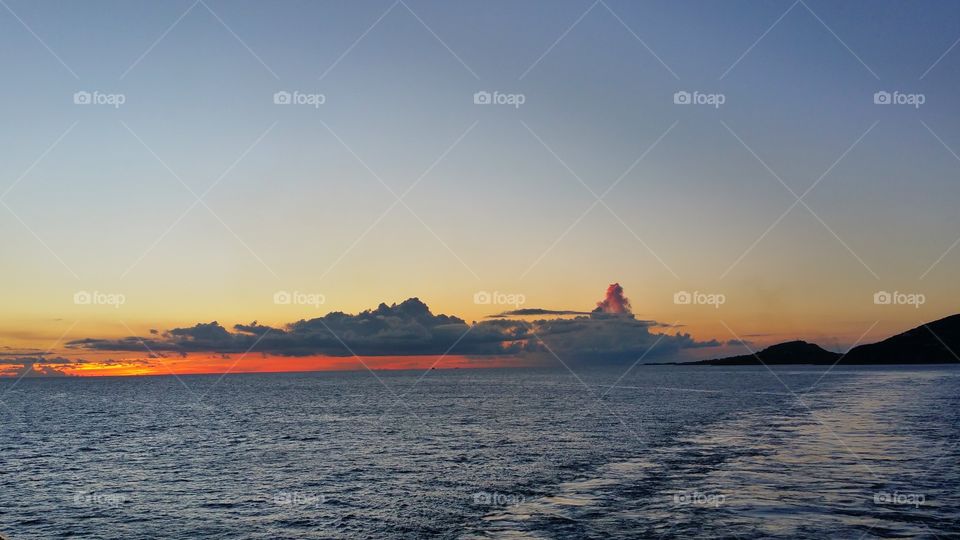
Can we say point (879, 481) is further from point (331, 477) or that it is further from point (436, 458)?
point (331, 477)

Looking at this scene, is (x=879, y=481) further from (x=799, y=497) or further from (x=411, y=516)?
(x=411, y=516)

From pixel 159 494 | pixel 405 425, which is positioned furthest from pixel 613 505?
pixel 405 425

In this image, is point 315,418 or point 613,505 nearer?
point 613,505

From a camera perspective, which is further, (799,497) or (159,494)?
(159,494)

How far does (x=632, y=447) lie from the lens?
5288 centimetres

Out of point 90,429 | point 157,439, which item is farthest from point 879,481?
point 90,429

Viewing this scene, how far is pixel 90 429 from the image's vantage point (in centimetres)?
8094

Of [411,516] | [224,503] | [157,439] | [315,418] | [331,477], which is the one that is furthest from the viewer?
[315,418]

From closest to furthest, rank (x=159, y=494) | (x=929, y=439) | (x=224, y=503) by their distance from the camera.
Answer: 1. (x=224, y=503)
2. (x=159, y=494)
3. (x=929, y=439)

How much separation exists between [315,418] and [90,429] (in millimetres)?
26593

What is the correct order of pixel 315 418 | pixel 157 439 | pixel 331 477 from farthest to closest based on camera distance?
pixel 315 418, pixel 157 439, pixel 331 477

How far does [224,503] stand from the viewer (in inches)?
1406

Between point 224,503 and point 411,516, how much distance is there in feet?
36.1

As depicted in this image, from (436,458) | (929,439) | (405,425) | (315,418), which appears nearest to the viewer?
(436,458)
